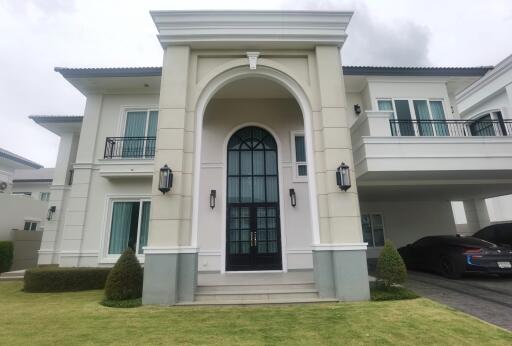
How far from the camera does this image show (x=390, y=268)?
5270mm

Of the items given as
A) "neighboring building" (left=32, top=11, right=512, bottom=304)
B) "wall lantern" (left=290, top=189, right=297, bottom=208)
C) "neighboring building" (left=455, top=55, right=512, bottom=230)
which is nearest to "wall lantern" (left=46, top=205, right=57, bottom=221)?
"neighboring building" (left=32, top=11, right=512, bottom=304)

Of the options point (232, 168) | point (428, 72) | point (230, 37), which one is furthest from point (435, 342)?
point (428, 72)

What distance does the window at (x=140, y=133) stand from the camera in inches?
334

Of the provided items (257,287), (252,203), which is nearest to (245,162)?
(252,203)

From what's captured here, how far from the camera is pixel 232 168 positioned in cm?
845

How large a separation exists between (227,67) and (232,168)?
130 inches

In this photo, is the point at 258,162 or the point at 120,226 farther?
the point at 258,162

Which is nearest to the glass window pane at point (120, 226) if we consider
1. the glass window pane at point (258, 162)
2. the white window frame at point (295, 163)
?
the glass window pane at point (258, 162)

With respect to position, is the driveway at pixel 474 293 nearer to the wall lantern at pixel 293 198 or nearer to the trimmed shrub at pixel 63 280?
the wall lantern at pixel 293 198

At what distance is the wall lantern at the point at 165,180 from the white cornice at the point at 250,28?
3.34 m

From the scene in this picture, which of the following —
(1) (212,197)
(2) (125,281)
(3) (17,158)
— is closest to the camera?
(2) (125,281)

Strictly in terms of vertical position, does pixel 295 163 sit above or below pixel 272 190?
above

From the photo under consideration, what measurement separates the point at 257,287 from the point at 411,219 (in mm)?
9665

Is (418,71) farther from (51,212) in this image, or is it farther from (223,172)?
(51,212)
